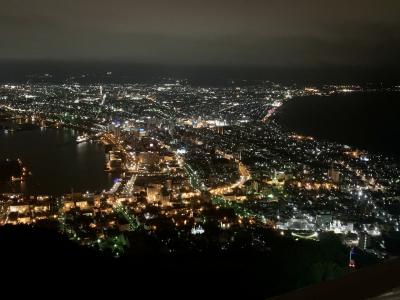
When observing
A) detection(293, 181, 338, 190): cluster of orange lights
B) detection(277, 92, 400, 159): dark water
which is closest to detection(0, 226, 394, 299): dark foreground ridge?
detection(293, 181, 338, 190): cluster of orange lights

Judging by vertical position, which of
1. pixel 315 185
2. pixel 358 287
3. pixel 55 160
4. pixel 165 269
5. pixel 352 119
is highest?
pixel 358 287

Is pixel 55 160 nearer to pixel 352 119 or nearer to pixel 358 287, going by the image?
pixel 358 287

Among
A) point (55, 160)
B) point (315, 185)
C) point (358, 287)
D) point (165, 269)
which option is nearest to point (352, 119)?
point (315, 185)

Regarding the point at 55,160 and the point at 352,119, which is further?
the point at 352,119

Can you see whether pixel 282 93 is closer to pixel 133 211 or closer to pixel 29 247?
pixel 133 211

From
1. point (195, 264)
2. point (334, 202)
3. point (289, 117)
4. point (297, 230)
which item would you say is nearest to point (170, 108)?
point (289, 117)
